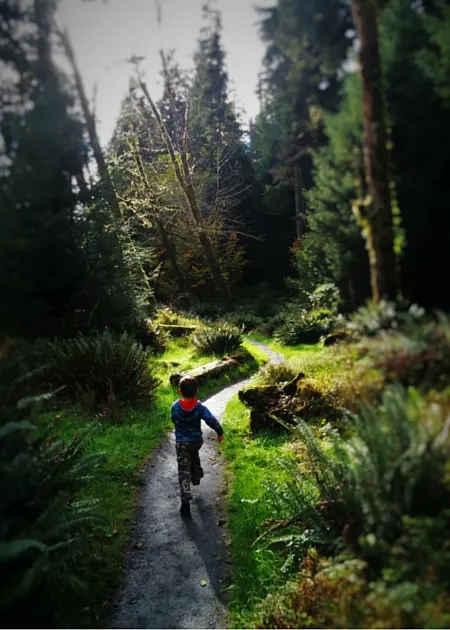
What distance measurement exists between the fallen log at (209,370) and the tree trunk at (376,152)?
7.42 meters

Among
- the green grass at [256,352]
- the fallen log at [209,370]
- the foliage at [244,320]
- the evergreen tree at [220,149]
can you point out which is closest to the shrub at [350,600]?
the fallen log at [209,370]

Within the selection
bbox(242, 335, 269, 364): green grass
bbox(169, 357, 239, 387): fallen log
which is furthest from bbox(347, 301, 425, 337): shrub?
bbox(242, 335, 269, 364): green grass

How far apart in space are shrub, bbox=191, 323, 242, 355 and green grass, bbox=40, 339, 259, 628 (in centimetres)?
227

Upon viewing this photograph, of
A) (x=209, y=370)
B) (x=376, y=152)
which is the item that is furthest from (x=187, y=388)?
(x=209, y=370)

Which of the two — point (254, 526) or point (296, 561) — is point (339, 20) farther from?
point (254, 526)

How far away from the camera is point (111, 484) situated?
5574mm

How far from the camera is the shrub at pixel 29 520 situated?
2764 millimetres

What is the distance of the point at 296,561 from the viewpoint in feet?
12.8

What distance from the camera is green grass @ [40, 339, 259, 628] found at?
3.60 meters

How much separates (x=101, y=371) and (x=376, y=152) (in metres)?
4.13

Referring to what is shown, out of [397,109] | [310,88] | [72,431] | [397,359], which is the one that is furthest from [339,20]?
[72,431]

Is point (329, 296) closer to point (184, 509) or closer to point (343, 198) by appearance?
point (343, 198)

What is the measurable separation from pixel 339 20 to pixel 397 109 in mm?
649

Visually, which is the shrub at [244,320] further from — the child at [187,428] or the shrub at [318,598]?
the shrub at [318,598]
